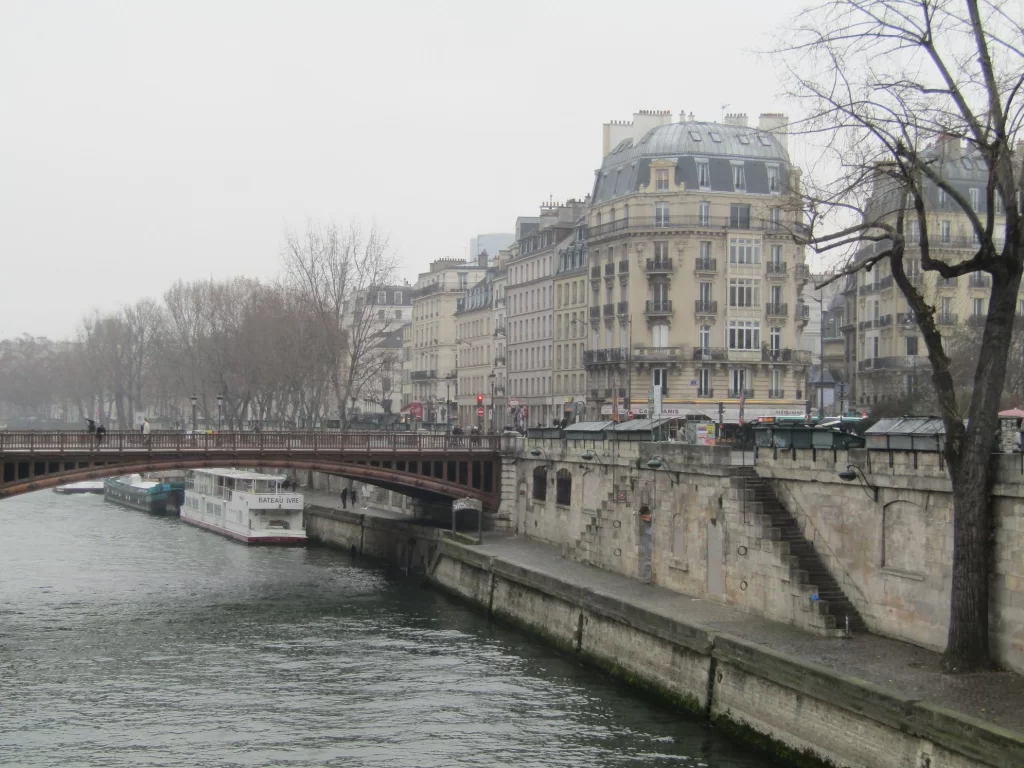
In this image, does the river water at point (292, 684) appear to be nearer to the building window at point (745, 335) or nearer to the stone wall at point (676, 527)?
the stone wall at point (676, 527)

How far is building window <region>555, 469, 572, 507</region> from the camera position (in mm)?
46469

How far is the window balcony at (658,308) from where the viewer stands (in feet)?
219

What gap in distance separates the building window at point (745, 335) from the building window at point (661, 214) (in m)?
5.89

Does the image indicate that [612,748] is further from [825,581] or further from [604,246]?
[604,246]

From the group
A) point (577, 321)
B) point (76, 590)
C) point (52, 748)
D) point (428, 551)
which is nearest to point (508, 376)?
→ point (577, 321)

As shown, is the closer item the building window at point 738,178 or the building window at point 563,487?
the building window at point 563,487

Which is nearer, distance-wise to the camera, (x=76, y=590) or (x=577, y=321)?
(x=76, y=590)

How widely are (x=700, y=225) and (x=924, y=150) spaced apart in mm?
43213

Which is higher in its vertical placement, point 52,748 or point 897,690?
point 897,690

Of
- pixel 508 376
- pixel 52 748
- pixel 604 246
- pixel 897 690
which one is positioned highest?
pixel 604 246

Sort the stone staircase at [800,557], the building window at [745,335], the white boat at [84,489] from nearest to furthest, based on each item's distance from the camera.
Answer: the stone staircase at [800,557], the building window at [745,335], the white boat at [84,489]

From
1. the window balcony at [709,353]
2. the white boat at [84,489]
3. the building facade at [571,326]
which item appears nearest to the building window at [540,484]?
the window balcony at [709,353]

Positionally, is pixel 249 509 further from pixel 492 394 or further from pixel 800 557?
pixel 800 557

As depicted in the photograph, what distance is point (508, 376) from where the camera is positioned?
90062 mm
